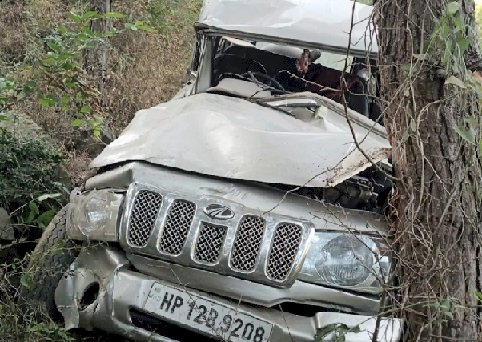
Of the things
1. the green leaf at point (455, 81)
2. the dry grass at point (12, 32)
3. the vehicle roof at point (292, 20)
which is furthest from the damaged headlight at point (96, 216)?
the dry grass at point (12, 32)

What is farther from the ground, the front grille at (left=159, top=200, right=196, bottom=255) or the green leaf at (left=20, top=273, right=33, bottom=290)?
the front grille at (left=159, top=200, right=196, bottom=255)

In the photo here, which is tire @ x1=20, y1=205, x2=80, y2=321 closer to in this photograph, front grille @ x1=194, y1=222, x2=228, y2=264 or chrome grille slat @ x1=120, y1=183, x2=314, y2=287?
chrome grille slat @ x1=120, y1=183, x2=314, y2=287

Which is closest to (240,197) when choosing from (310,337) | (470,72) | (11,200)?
(310,337)

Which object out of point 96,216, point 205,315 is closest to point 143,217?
point 96,216

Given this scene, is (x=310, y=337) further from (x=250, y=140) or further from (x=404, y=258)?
(x=250, y=140)

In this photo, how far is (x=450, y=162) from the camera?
2676 mm

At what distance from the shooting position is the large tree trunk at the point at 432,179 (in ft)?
8.65

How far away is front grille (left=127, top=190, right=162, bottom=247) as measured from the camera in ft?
10.6

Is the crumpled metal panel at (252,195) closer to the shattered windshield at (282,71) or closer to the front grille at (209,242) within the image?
the front grille at (209,242)

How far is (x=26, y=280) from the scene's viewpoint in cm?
345

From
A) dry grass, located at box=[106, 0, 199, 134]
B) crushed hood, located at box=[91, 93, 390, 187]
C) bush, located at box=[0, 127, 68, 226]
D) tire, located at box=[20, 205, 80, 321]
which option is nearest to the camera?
crushed hood, located at box=[91, 93, 390, 187]

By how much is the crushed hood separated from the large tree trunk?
42 centimetres

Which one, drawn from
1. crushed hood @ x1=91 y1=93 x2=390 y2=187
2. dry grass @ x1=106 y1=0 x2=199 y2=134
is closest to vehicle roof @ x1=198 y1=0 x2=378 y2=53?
→ crushed hood @ x1=91 y1=93 x2=390 y2=187

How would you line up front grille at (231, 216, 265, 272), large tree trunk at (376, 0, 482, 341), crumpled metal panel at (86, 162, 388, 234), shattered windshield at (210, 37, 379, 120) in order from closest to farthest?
large tree trunk at (376, 0, 482, 341)
front grille at (231, 216, 265, 272)
crumpled metal panel at (86, 162, 388, 234)
shattered windshield at (210, 37, 379, 120)
